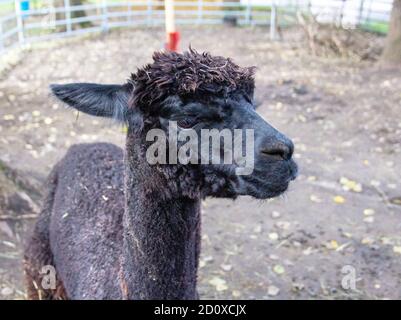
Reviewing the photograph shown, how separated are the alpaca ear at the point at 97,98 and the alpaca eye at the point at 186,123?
0.28 meters

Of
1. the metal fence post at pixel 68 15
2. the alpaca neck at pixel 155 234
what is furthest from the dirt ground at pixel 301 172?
the metal fence post at pixel 68 15

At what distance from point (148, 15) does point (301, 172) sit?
1106 centimetres

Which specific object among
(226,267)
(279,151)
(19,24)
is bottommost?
(226,267)

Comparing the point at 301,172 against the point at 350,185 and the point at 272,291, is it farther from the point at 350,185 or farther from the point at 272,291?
the point at 272,291

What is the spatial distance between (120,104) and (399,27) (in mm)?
9372

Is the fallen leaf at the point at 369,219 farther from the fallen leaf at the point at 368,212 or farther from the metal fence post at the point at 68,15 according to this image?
the metal fence post at the point at 68,15

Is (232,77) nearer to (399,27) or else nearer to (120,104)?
(120,104)

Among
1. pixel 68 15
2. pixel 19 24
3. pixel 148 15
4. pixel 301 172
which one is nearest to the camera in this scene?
pixel 301 172

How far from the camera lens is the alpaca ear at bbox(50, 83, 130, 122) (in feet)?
7.22

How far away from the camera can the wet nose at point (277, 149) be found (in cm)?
207

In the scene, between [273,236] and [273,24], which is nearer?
[273,236]

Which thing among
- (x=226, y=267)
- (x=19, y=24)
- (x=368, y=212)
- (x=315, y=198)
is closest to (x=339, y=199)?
(x=315, y=198)

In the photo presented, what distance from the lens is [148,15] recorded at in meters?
15.7
